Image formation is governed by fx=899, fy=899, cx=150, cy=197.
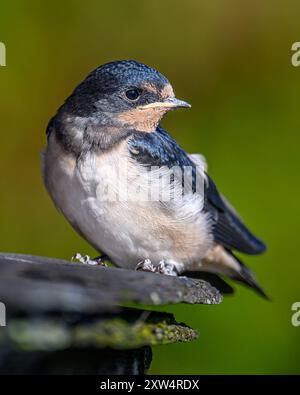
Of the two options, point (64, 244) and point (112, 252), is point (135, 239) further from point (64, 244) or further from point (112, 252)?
point (64, 244)

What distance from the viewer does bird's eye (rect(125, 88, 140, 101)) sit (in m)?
2.25

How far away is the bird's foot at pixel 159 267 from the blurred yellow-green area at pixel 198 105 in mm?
408

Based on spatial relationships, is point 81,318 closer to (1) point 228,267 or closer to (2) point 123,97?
(2) point 123,97

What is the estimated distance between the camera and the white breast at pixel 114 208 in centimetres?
217

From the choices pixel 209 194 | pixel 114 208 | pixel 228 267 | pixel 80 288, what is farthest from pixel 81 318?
pixel 228 267

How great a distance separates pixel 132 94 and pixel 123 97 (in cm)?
3

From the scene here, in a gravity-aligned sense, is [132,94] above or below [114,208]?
above

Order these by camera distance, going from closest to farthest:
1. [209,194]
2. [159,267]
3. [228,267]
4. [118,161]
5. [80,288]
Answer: [80,288]
[118,161]
[159,267]
[209,194]
[228,267]

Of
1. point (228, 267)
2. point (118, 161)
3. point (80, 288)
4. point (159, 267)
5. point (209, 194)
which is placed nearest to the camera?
point (80, 288)

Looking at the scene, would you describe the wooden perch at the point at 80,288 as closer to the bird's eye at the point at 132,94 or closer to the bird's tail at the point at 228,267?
the bird's eye at the point at 132,94

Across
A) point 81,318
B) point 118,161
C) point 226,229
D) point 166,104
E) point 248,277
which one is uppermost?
point 166,104

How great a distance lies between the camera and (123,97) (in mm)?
2250

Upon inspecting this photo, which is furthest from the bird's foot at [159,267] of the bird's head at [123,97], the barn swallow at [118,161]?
the bird's head at [123,97]

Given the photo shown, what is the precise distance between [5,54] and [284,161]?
3.37 feet
